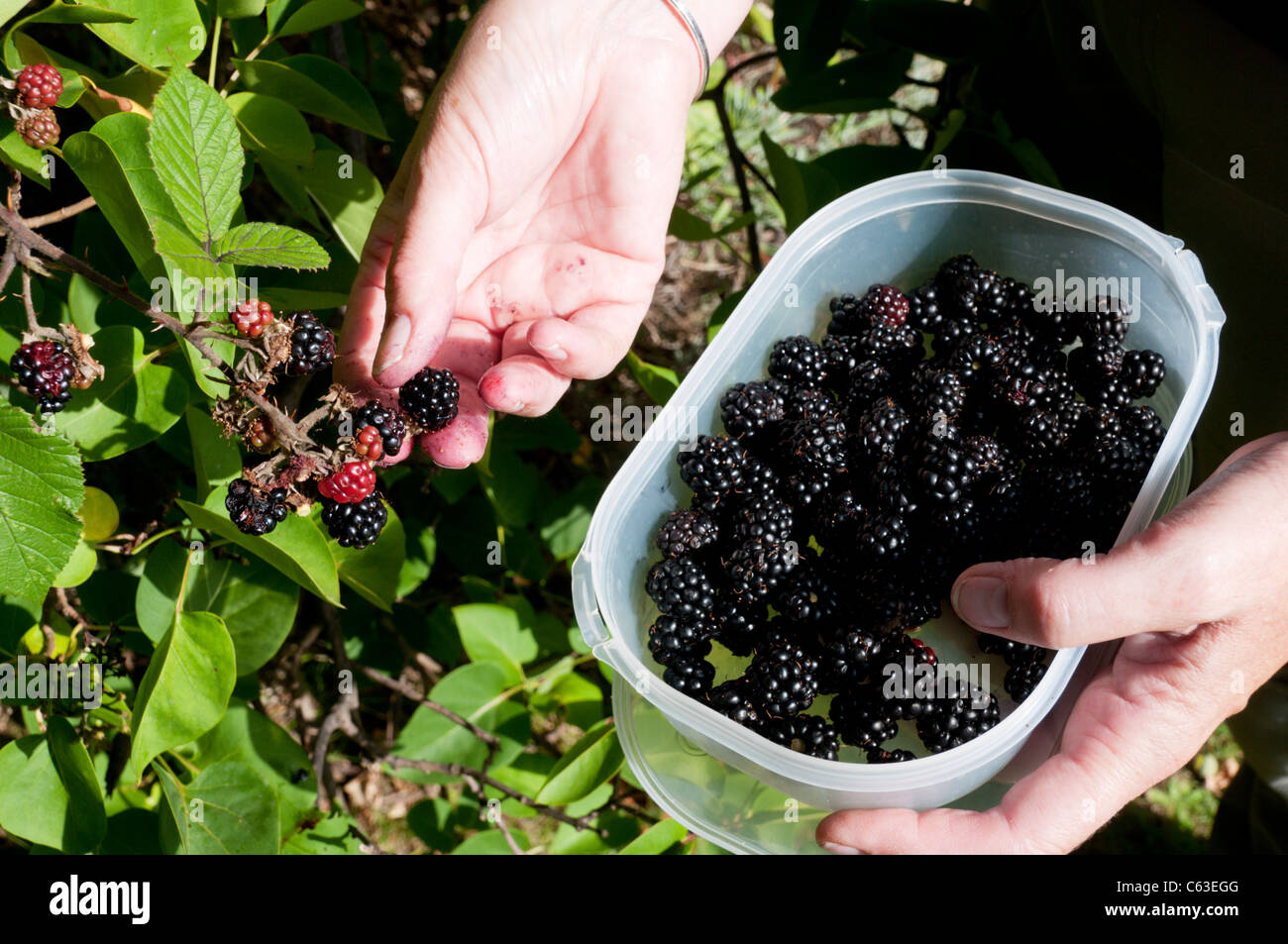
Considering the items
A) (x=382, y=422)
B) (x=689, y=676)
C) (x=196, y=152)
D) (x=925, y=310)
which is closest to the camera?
(x=196, y=152)

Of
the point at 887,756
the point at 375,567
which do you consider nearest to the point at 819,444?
the point at 887,756

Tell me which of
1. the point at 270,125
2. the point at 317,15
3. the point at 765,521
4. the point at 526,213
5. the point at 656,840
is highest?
the point at 317,15

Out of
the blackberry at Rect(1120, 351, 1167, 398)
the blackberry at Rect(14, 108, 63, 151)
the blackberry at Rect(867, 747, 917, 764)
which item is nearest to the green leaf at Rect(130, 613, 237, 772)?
the blackberry at Rect(14, 108, 63, 151)

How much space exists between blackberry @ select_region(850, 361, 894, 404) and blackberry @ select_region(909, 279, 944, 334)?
0.12m

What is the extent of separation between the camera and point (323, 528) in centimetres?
120

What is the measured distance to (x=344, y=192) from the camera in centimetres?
121

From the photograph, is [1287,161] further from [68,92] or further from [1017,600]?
[68,92]

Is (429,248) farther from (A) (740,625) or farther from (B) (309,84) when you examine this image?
(A) (740,625)

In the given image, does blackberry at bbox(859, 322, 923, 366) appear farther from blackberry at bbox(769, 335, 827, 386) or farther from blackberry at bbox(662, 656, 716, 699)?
blackberry at bbox(662, 656, 716, 699)

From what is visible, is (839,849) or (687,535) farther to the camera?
(687,535)

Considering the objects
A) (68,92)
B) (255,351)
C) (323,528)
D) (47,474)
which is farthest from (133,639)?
(68,92)

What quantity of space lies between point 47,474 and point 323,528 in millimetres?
351

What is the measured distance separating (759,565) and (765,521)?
7 cm

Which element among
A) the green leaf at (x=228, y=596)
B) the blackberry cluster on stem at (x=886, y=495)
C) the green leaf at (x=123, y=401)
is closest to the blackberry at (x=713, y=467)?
the blackberry cluster on stem at (x=886, y=495)
